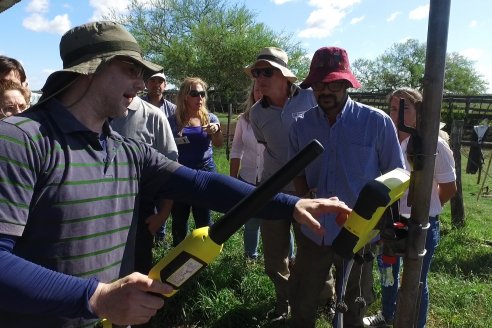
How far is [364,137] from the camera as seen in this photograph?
2701 millimetres

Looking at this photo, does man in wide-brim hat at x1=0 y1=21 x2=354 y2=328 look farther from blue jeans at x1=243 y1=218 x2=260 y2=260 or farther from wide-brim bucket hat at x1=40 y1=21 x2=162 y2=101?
blue jeans at x1=243 y1=218 x2=260 y2=260

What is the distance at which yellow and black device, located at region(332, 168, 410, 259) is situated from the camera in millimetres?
1417

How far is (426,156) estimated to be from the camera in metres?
1.44

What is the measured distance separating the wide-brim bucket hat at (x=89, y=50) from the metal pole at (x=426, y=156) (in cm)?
109

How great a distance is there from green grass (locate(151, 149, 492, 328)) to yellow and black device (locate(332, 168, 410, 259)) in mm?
2252

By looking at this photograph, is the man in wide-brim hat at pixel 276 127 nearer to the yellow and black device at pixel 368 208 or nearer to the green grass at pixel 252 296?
the green grass at pixel 252 296

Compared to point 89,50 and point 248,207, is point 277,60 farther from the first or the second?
point 248,207

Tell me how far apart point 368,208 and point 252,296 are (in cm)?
277

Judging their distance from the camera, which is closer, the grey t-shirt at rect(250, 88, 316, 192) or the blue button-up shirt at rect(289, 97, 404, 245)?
the blue button-up shirt at rect(289, 97, 404, 245)

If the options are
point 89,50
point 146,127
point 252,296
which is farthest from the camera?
point 252,296

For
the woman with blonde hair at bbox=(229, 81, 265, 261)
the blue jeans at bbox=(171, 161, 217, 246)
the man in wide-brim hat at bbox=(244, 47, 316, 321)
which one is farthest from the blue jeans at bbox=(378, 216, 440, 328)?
the blue jeans at bbox=(171, 161, 217, 246)

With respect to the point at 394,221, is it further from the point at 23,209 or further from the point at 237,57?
the point at 237,57

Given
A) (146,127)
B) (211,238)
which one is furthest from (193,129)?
(211,238)

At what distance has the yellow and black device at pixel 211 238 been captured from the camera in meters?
1.21
